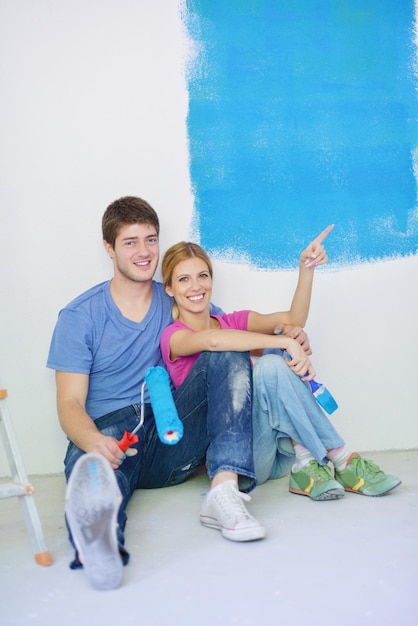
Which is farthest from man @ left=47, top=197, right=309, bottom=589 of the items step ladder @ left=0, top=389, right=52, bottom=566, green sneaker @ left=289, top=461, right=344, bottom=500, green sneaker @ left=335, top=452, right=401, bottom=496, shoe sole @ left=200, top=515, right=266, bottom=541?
green sneaker @ left=335, top=452, right=401, bottom=496

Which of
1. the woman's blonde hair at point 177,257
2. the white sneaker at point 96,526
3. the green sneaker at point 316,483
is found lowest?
the green sneaker at point 316,483

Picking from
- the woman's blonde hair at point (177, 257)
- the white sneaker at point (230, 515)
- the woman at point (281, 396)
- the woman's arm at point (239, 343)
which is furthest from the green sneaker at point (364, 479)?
the woman's blonde hair at point (177, 257)

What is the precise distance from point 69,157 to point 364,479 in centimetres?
138

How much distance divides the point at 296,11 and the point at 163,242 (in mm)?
920

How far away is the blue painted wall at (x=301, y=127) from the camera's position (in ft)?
8.00

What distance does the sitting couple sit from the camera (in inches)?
71.2

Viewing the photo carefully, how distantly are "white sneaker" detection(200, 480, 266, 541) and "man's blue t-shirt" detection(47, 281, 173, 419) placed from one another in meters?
0.47

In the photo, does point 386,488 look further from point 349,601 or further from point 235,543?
point 349,601

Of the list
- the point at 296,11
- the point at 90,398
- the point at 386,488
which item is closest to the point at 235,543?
the point at 386,488

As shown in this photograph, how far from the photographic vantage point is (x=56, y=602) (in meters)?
1.37

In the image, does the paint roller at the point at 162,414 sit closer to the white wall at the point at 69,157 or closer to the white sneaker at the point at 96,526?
the white sneaker at the point at 96,526

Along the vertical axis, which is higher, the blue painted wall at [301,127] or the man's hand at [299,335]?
the blue painted wall at [301,127]

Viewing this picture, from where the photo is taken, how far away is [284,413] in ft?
6.42

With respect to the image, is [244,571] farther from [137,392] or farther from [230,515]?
[137,392]
